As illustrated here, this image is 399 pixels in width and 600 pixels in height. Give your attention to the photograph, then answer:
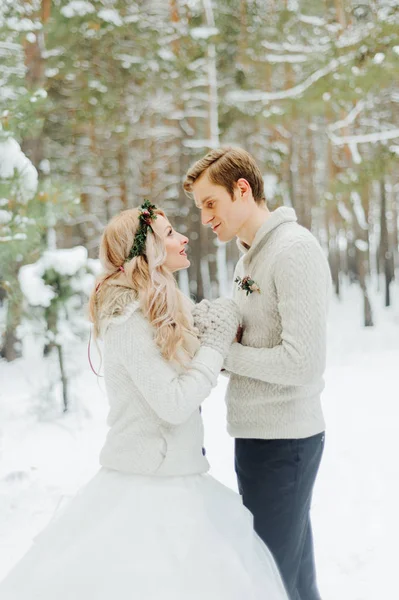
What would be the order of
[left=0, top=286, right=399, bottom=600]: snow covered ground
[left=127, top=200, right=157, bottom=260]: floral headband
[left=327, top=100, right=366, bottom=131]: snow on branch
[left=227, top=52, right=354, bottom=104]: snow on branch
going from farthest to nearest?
[left=327, top=100, right=366, bottom=131]: snow on branch < [left=227, top=52, right=354, bottom=104]: snow on branch < [left=0, top=286, right=399, bottom=600]: snow covered ground < [left=127, top=200, right=157, bottom=260]: floral headband

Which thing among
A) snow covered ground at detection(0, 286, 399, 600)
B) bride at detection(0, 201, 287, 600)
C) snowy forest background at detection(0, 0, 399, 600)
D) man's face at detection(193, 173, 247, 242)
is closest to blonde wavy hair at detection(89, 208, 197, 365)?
bride at detection(0, 201, 287, 600)

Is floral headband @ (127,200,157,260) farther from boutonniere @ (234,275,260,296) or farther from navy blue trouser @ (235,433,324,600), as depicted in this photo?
navy blue trouser @ (235,433,324,600)

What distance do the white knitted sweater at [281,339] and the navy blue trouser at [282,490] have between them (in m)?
0.07

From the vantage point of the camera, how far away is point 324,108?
12.7m

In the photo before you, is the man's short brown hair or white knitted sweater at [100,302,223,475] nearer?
white knitted sweater at [100,302,223,475]

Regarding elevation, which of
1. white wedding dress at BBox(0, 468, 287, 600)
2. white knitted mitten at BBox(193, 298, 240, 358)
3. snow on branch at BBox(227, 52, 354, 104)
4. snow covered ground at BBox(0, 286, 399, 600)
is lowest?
snow covered ground at BBox(0, 286, 399, 600)

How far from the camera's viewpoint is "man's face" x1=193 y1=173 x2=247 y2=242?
2629 mm

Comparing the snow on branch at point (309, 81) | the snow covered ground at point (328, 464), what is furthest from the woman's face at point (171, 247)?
the snow on branch at point (309, 81)

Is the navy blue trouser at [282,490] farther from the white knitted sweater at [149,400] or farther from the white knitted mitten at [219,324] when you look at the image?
the white knitted mitten at [219,324]

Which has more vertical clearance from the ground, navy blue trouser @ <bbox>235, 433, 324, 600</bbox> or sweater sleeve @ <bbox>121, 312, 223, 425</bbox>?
sweater sleeve @ <bbox>121, 312, 223, 425</bbox>

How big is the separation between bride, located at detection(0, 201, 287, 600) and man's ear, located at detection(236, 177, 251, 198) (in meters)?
0.40

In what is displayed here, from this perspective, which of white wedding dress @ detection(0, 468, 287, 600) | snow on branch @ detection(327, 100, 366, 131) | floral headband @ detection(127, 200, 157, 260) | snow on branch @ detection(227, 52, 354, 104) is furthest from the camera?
snow on branch @ detection(327, 100, 366, 131)

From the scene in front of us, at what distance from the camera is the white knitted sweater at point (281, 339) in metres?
2.37

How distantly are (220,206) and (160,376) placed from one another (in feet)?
2.93
